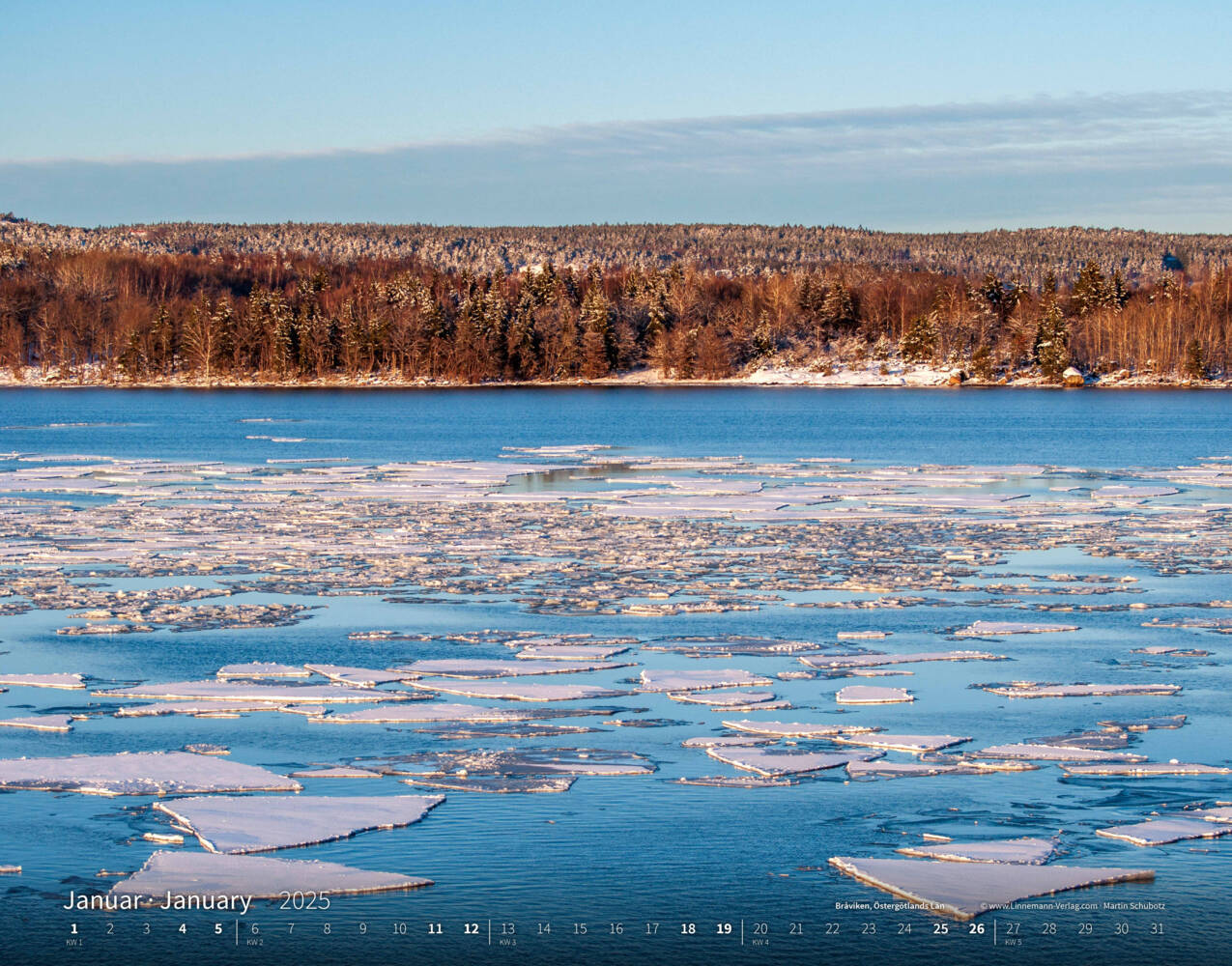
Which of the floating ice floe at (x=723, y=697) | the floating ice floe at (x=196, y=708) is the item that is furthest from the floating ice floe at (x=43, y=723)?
the floating ice floe at (x=723, y=697)

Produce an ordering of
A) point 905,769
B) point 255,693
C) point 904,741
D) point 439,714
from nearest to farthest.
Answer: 1. point 905,769
2. point 904,741
3. point 439,714
4. point 255,693

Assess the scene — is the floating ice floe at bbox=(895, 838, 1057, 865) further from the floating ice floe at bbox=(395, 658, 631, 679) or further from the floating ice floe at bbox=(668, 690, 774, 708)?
the floating ice floe at bbox=(395, 658, 631, 679)

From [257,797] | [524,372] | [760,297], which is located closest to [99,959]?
[257,797]

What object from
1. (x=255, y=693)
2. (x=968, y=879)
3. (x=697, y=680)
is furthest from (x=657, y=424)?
(x=968, y=879)

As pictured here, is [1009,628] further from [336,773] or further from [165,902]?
[165,902]

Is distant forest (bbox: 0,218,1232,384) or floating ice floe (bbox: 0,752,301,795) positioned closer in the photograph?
floating ice floe (bbox: 0,752,301,795)

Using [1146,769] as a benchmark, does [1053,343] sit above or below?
above

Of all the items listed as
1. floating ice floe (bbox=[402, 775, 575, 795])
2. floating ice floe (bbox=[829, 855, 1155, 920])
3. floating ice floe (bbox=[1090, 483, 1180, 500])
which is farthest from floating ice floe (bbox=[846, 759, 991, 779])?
floating ice floe (bbox=[1090, 483, 1180, 500])
